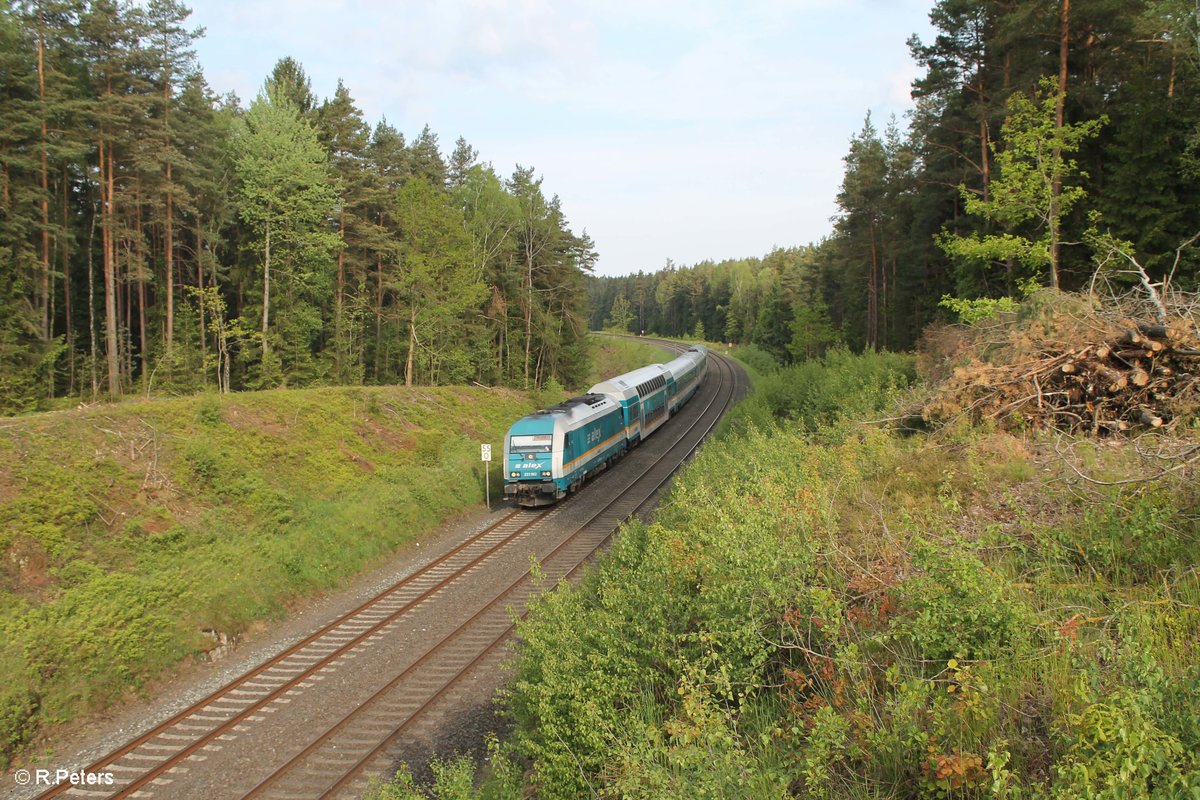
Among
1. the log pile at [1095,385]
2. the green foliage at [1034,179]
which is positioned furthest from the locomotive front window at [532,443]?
the green foliage at [1034,179]

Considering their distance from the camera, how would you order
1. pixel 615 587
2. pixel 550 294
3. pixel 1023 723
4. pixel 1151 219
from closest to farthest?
pixel 1023 723
pixel 615 587
pixel 1151 219
pixel 550 294

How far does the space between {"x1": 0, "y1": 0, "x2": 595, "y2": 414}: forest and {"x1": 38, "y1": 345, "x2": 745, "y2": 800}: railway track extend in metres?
14.6

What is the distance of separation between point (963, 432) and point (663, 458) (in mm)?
18332

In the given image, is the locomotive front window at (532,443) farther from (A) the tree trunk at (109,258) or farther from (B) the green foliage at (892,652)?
(A) the tree trunk at (109,258)

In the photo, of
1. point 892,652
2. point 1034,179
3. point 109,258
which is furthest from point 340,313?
point 892,652

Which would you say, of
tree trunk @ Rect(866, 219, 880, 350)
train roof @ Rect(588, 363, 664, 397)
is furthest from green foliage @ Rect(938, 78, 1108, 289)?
tree trunk @ Rect(866, 219, 880, 350)

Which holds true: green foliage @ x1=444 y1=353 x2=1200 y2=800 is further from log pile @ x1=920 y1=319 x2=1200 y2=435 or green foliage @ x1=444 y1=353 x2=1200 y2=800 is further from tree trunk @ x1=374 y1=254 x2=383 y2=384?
tree trunk @ x1=374 y1=254 x2=383 y2=384

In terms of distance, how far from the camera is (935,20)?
23156 millimetres

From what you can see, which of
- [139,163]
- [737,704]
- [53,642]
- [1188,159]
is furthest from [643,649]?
[139,163]

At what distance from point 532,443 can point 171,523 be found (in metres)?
9.76

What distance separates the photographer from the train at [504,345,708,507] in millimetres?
20719

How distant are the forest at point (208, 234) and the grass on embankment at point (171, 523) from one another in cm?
680

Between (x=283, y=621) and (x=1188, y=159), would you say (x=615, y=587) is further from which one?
(x=1188, y=159)

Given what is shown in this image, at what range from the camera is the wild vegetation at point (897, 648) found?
155 inches
